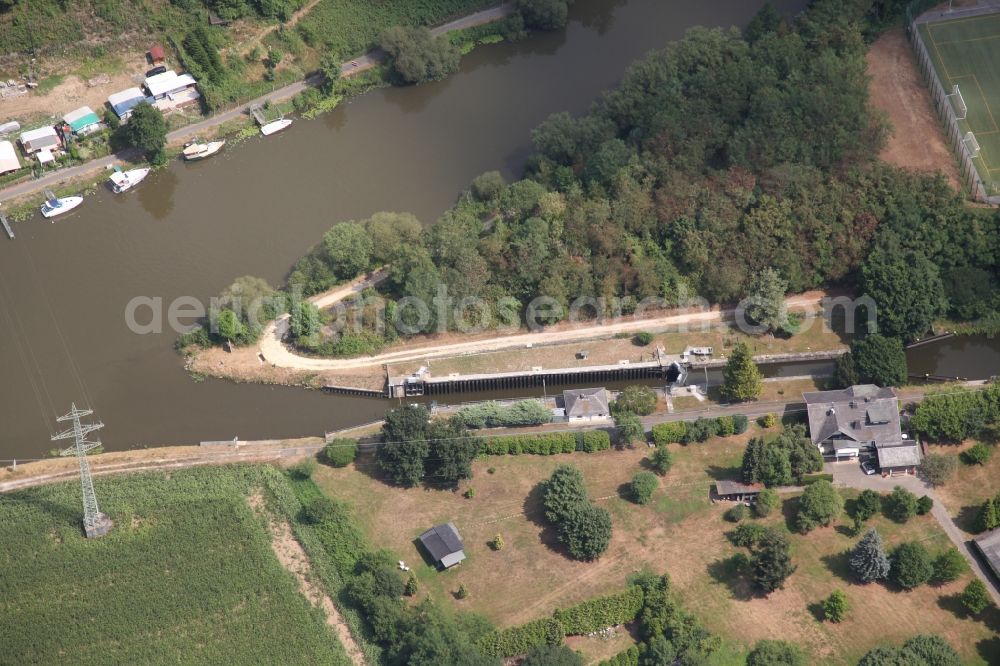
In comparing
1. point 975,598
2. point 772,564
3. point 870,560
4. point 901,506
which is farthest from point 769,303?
point 975,598

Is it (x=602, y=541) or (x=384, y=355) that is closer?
(x=602, y=541)

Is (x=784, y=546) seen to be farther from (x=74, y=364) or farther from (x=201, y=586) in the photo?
(x=74, y=364)

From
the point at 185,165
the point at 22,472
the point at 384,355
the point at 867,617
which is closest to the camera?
the point at 867,617

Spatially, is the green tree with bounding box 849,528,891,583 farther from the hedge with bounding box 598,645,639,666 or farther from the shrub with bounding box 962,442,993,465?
the hedge with bounding box 598,645,639,666

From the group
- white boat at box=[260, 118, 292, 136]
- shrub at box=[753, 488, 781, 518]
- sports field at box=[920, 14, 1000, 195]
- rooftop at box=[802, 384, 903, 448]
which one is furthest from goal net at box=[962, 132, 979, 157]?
white boat at box=[260, 118, 292, 136]

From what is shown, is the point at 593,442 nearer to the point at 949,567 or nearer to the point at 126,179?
the point at 949,567

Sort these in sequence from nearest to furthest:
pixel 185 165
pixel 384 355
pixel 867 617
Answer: pixel 867 617, pixel 384 355, pixel 185 165

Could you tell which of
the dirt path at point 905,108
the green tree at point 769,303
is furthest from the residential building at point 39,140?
the dirt path at point 905,108

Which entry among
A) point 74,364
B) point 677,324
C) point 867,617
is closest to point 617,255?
point 677,324
